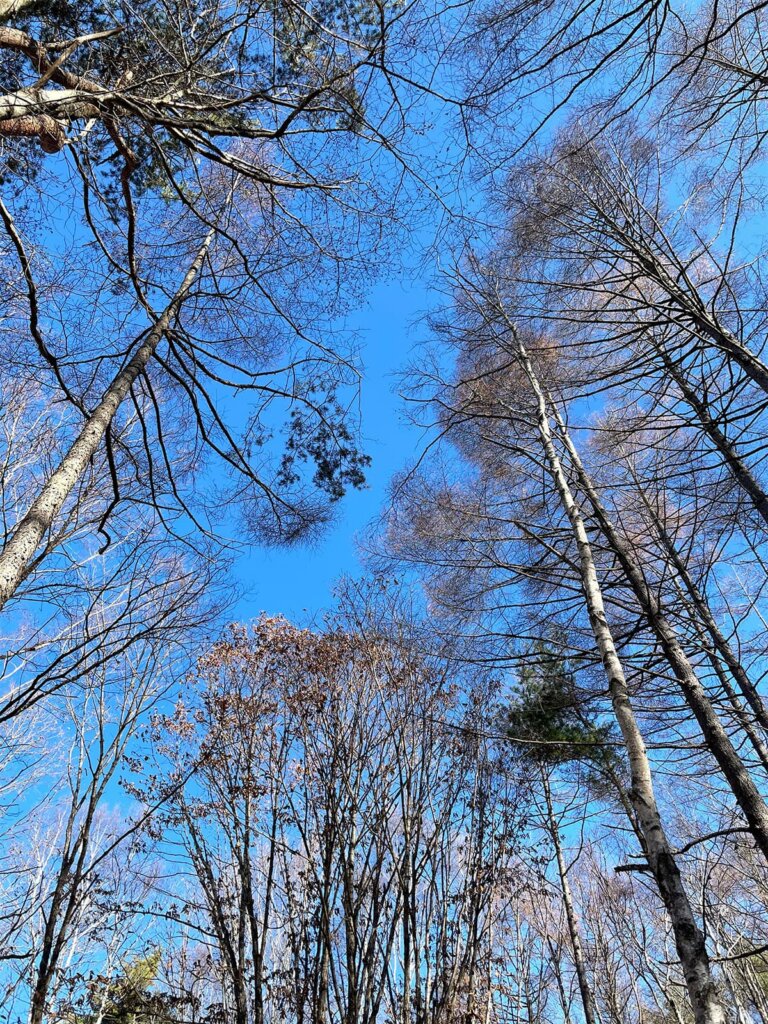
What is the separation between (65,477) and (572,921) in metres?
8.28

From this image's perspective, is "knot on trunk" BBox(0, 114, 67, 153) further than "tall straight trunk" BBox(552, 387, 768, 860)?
No

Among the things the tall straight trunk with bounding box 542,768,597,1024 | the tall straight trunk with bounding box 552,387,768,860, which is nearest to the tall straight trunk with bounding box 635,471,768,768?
the tall straight trunk with bounding box 552,387,768,860

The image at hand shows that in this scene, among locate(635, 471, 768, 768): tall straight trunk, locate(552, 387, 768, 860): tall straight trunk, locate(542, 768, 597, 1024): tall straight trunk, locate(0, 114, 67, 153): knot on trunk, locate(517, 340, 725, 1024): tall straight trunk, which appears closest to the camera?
locate(517, 340, 725, 1024): tall straight trunk

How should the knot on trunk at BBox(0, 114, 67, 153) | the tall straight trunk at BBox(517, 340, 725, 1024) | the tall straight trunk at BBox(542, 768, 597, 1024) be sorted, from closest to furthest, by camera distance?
the tall straight trunk at BBox(517, 340, 725, 1024) → the knot on trunk at BBox(0, 114, 67, 153) → the tall straight trunk at BBox(542, 768, 597, 1024)

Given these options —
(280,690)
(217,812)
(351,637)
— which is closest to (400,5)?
(351,637)

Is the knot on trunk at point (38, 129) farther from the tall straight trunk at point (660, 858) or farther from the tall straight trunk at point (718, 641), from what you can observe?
the tall straight trunk at point (718, 641)

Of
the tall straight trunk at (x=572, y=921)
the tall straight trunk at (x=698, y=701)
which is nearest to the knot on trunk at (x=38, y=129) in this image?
the tall straight trunk at (x=698, y=701)

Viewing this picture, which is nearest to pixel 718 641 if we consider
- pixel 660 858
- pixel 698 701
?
pixel 698 701

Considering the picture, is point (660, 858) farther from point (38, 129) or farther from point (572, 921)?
point (572, 921)

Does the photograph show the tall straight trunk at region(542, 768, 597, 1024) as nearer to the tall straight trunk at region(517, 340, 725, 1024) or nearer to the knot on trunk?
the tall straight trunk at region(517, 340, 725, 1024)

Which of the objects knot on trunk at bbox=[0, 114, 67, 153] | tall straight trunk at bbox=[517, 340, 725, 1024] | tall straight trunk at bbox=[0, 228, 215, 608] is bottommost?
tall straight trunk at bbox=[517, 340, 725, 1024]

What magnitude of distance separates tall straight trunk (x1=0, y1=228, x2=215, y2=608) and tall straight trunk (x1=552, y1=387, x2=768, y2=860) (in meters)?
3.37

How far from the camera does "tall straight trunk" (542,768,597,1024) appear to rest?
269 inches

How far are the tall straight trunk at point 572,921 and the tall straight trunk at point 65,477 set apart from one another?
5574mm
